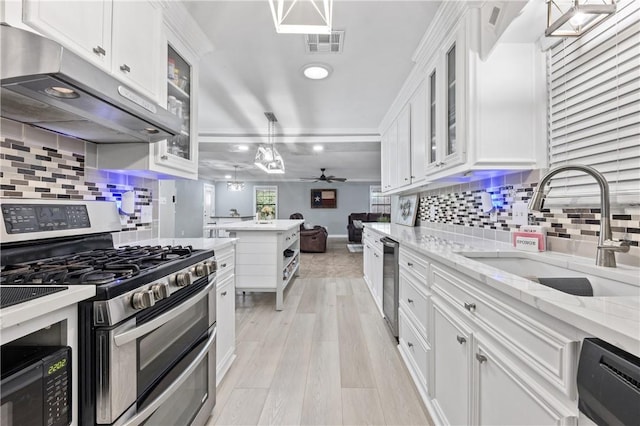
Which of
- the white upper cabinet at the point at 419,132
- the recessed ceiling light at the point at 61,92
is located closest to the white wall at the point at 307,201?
the white upper cabinet at the point at 419,132

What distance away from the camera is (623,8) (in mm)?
1119

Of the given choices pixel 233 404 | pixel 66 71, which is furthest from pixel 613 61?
pixel 233 404

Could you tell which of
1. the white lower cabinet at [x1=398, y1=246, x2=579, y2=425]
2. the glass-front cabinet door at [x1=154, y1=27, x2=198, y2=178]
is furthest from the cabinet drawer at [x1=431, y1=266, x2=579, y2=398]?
Answer: the glass-front cabinet door at [x1=154, y1=27, x2=198, y2=178]

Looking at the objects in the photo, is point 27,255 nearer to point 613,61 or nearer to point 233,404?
point 233,404

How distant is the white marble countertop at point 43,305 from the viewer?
60cm

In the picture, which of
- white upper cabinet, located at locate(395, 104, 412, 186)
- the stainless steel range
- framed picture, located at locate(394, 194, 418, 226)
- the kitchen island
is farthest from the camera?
framed picture, located at locate(394, 194, 418, 226)

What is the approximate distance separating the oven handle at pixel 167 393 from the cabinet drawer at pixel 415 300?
1246 millimetres

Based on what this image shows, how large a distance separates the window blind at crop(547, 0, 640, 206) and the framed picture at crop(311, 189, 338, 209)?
9752mm

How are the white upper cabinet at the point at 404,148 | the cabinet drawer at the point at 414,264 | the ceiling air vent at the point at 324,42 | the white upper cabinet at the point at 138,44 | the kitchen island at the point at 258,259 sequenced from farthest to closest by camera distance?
the kitchen island at the point at 258,259 < the white upper cabinet at the point at 404,148 < the ceiling air vent at the point at 324,42 < the cabinet drawer at the point at 414,264 < the white upper cabinet at the point at 138,44

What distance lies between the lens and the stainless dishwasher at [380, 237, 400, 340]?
2340 mm

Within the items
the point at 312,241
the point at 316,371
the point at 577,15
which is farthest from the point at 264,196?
the point at 577,15

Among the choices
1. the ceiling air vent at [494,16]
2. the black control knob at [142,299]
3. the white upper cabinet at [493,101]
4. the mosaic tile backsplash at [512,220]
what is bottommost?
the black control knob at [142,299]

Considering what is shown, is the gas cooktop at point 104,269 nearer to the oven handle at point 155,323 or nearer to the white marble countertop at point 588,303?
the oven handle at point 155,323

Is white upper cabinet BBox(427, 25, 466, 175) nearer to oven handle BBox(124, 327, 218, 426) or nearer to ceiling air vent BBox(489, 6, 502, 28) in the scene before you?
ceiling air vent BBox(489, 6, 502, 28)
